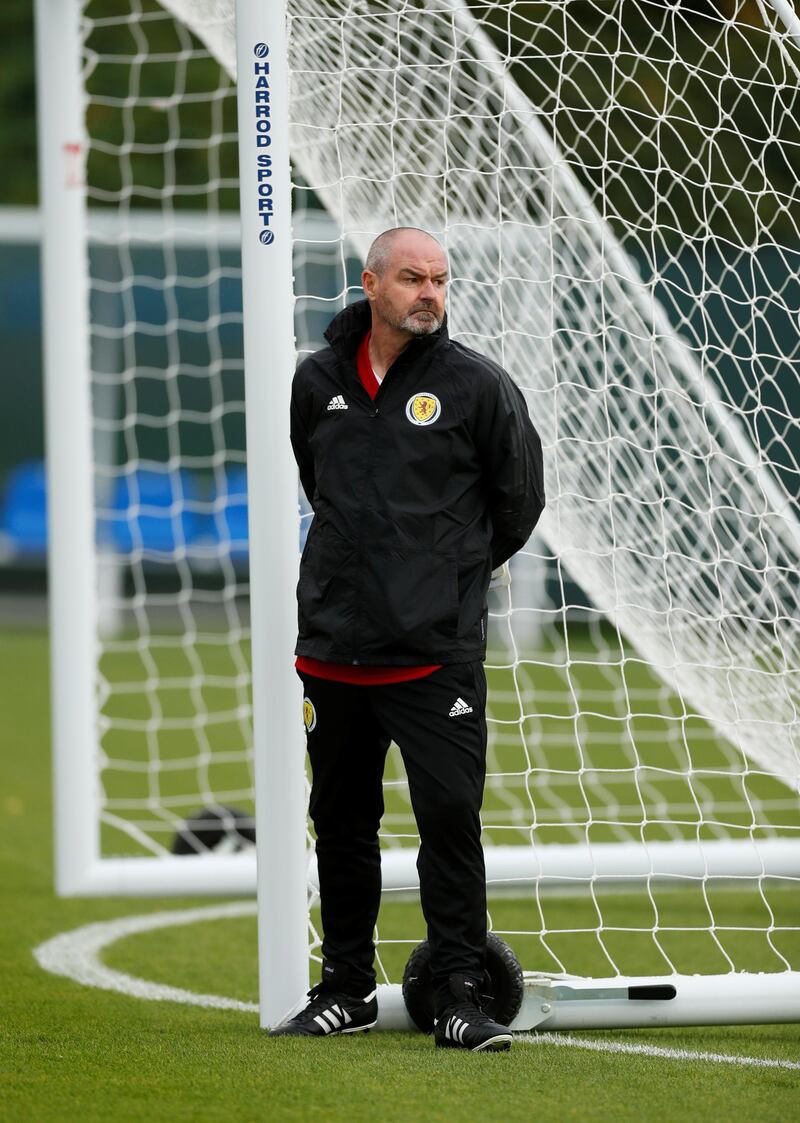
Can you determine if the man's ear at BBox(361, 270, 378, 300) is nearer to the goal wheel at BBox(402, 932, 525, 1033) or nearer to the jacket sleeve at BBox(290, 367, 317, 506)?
the jacket sleeve at BBox(290, 367, 317, 506)

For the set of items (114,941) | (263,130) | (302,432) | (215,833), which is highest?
(263,130)

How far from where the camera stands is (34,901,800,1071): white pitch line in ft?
13.3

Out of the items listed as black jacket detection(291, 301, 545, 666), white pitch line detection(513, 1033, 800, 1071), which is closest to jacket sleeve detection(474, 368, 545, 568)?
black jacket detection(291, 301, 545, 666)

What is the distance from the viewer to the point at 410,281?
3873mm

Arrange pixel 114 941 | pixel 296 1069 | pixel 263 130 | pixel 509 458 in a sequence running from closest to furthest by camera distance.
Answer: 1. pixel 296 1069
2. pixel 509 458
3. pixel 263 130
4. pixel 114 941

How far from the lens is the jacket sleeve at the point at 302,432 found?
4.06 m

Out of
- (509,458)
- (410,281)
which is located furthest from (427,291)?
(509,458)

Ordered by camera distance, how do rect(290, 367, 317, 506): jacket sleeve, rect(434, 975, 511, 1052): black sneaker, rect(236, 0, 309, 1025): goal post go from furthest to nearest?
rect(236, 0, 309, 1025): goal post
rect(290, 367, 317, 506): jacket sleeve
rect(434, 975, 511, 1052): black sneaker

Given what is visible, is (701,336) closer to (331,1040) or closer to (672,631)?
(672,631)

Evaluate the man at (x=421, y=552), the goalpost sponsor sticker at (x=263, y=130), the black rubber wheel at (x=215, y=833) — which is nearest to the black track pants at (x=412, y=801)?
the man at (x=421, y=552)

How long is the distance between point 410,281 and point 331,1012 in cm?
180

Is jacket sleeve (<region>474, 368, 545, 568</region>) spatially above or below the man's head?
below

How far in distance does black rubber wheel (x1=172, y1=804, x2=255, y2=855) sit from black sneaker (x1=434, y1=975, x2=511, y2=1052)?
277 cm

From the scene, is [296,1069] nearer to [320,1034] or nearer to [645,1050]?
[320,1034]
